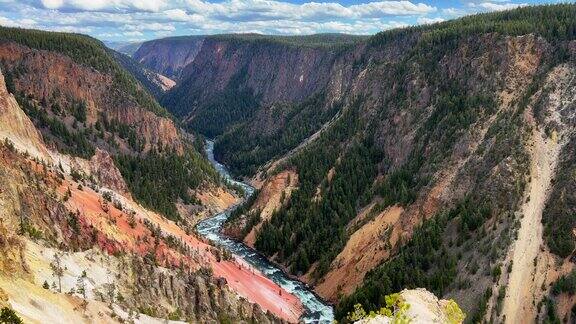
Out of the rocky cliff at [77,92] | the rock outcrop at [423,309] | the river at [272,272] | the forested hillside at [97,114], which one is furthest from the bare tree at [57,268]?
the rocky cliff at [77,92]

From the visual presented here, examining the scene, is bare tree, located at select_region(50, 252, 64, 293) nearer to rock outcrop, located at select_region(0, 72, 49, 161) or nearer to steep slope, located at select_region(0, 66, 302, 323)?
steep slope, located at select_region(0, 66, 302, 323)

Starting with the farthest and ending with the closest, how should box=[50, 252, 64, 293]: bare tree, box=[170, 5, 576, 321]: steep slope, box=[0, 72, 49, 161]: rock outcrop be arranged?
box=[0, 72, 49, 161]: rock outcrop < box=[170, 5, 576, 321]: steep slope < box=[50, 252, 64, 293]: bare tree

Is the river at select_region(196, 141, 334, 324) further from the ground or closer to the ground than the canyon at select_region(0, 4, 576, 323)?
closer to the ground

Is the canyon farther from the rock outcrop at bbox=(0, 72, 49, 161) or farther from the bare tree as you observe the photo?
the rock outcrop at bbox=(0, 72, 49, 161)

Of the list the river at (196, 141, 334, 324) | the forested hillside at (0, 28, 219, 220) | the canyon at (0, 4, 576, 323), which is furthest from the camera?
the forested hillside at (0, 28, 219, 220)

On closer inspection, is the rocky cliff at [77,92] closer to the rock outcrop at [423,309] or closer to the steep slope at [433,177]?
the steep slope at [433,177]

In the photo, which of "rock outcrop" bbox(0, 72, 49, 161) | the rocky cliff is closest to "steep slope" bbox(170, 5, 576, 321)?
the rocky cliff

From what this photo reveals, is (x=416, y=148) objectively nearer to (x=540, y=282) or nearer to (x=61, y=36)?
(x=540, y=282)

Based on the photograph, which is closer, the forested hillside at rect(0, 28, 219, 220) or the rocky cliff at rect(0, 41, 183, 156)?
the forested hillside at rect(0, 28, 219, 220)

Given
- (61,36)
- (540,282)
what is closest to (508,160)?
(540,282)
